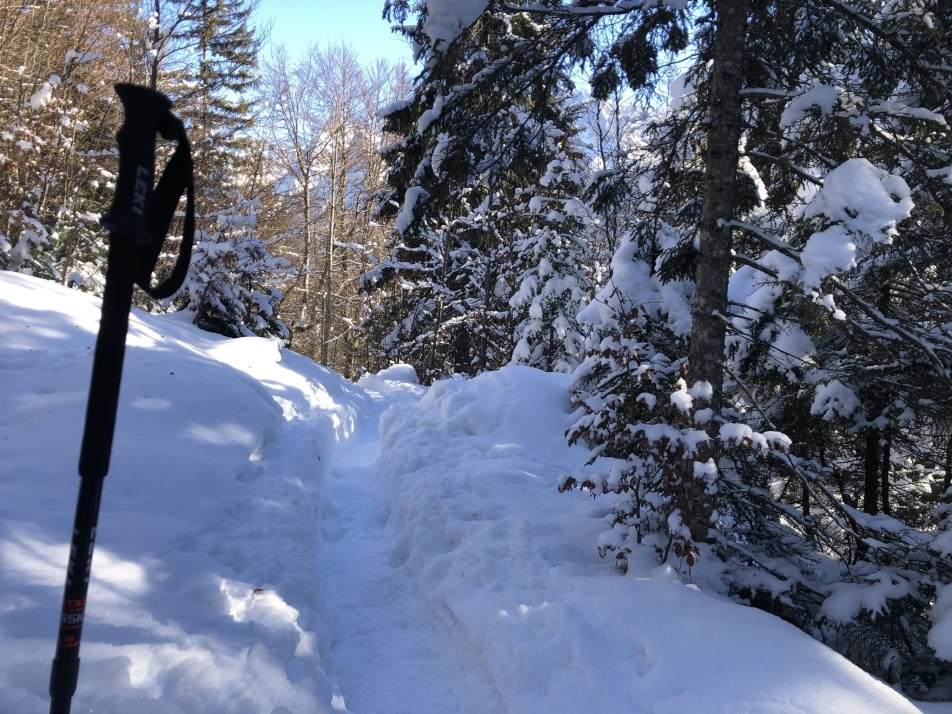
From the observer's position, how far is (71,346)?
5.81 meters

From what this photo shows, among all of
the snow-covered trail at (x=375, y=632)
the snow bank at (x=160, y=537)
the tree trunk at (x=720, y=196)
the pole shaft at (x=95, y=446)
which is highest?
the tree trunk at (x=720, y=196)

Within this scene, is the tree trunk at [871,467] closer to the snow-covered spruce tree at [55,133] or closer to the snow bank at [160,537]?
the snow bank at [160,537]

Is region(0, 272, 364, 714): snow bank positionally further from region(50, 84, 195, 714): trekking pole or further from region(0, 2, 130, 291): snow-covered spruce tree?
region(0, 2, 130, 291): snow-covered spruce tree

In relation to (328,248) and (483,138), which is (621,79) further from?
(328,248)

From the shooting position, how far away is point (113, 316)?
1.59m

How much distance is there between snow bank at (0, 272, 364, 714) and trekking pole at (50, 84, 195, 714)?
0.99 meters

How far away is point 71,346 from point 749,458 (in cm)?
680

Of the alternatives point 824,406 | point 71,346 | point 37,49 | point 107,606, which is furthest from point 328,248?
point 107,606

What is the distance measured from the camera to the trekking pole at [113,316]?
1569 mm

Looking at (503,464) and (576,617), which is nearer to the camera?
(576,617)

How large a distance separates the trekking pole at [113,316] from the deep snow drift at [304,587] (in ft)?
3.24

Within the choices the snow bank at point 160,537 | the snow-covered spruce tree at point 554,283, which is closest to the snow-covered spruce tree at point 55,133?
the snow bank at point 160,537

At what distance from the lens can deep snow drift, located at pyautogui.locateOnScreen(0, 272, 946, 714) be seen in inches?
112

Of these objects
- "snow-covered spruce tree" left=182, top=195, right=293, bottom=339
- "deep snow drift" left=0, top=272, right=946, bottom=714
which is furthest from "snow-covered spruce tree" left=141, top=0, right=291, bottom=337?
"deep snow drift" left=0, top=272, right=946, bottom=714
